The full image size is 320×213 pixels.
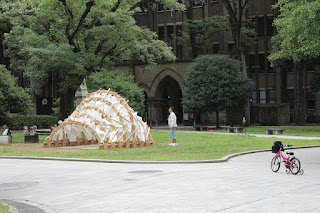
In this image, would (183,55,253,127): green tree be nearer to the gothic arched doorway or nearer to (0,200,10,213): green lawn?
the gothic arched doorway

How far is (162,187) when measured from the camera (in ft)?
38.9

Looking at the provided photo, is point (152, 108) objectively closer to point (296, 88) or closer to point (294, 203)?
point (296, 88)

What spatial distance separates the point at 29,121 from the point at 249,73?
76.5 ft

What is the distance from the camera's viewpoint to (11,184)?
13.3 metres

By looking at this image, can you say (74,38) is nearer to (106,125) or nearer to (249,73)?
(106,125)

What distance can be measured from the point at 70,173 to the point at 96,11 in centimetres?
2472

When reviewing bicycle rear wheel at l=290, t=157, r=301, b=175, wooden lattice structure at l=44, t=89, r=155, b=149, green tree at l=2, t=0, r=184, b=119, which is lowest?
bicycle rear wheel at l=290, t=157, r=301, b=175

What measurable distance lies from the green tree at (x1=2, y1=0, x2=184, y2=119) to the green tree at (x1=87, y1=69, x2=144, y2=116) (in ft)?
4.24

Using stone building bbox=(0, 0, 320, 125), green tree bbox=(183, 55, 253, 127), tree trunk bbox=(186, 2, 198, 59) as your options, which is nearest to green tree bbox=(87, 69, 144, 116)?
green tree bbox=(183, 55, 253, 127)

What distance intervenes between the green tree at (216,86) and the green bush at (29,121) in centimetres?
1352

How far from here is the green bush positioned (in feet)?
158

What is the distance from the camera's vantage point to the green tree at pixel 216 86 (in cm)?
4531

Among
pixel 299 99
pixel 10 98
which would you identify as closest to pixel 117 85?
pixel 10 98

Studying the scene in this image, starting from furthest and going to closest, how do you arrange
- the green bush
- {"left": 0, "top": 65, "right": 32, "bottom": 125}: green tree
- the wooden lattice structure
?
the green bush < {"left": 0, "top": 65, "right": 32, "bottom": 125}: green tree < the wooden lattice structure
